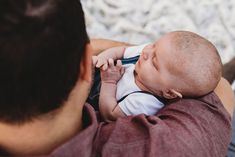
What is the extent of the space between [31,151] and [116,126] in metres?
0.19

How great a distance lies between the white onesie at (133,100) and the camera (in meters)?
1.07

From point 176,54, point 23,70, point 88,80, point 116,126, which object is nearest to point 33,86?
point 23,70

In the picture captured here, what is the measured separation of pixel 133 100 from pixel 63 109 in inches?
15.2

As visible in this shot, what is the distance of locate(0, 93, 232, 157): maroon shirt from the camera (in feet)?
2.54

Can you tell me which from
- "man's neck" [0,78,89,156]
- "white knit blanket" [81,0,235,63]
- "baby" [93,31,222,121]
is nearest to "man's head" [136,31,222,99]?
"baby" [93,31,222,121]

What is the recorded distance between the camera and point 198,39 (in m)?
1.09

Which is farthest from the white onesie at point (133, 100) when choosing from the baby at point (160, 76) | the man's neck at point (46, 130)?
the man's neck at point (46, 130)

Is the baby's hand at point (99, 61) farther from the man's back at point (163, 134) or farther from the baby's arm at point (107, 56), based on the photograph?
the man's back at point (163, 134)

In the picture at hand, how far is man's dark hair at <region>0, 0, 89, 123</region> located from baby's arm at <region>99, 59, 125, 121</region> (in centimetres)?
40

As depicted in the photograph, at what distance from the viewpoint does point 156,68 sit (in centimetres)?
111

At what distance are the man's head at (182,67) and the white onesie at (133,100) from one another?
0.03 meters

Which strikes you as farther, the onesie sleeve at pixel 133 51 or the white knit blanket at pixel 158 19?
the white knit blanket at pixel 158 19

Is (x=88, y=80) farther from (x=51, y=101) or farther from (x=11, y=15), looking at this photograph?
(x=11, y=15)

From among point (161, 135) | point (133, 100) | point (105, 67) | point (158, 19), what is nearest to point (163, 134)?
point (161, 135)
